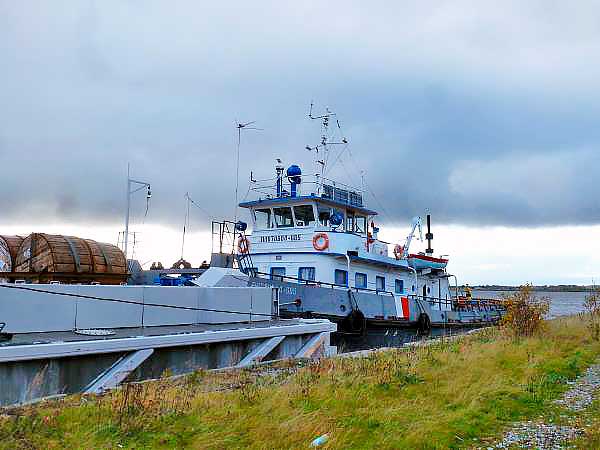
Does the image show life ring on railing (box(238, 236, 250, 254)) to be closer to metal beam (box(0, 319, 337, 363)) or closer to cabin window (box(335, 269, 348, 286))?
cabin window (box(335, 269, 348, 286))

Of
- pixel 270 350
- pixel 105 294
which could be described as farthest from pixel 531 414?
pixel 105 294

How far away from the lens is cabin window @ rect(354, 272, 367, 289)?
1941 centimetres

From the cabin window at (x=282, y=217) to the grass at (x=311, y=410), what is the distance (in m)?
10.3

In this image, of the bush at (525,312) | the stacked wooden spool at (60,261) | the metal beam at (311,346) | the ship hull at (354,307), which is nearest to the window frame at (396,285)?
the ship hull at (354,307)

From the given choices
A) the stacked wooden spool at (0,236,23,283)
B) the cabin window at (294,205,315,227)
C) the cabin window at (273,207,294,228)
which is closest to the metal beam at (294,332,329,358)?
the cabin window at (294,205,315,227)

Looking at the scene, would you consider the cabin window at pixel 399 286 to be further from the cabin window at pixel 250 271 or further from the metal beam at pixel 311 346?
the metal beam at pixel 311 346

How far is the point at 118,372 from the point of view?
9.17 m

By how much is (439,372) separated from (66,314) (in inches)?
262

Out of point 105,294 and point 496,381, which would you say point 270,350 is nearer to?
point 105,294

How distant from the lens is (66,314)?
405 inches

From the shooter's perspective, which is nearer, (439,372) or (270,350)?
(439,372)

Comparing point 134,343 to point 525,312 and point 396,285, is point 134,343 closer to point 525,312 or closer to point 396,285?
point 525,312

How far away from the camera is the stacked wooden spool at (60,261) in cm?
1392

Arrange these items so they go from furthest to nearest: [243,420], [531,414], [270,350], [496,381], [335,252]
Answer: [335,252]
[270,350]
[496,381]
[531,414]
[243,420]
